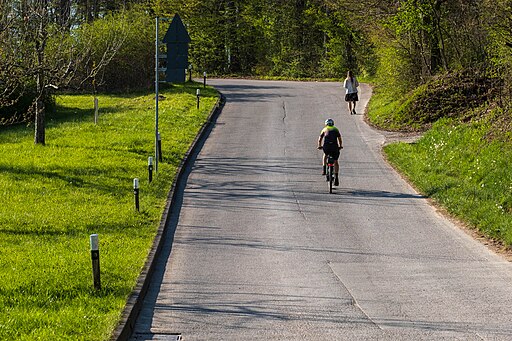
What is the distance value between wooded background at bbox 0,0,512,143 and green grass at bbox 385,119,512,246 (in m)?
2.10

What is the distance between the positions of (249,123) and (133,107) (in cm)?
723

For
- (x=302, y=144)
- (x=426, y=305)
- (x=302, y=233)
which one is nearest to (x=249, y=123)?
(x=302, y=144)

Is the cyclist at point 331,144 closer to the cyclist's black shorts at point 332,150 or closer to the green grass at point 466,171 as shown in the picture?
the cyclist's black shorts at point 332,150

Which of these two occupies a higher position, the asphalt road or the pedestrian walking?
the pedestrian walking

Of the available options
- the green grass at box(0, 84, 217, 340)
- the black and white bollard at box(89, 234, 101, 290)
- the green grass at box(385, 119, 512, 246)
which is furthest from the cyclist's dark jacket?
the black and white bollard at box(89, 234, 101, 290)

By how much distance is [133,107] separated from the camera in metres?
35.2

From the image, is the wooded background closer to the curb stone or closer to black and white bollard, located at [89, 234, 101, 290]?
the curb stone

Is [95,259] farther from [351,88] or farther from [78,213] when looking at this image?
[351,88]

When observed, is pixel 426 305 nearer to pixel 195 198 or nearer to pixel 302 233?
pixel 302 233

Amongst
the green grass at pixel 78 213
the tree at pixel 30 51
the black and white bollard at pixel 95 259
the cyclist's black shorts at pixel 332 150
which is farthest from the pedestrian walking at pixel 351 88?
the black and white bollard at pixel 95 259

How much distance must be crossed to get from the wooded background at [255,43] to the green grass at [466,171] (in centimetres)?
210

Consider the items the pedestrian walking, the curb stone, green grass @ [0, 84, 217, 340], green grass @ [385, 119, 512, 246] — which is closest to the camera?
the curb stone

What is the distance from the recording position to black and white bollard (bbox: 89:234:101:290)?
1033cm

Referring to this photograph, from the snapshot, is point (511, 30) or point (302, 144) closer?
point (511, 30)
